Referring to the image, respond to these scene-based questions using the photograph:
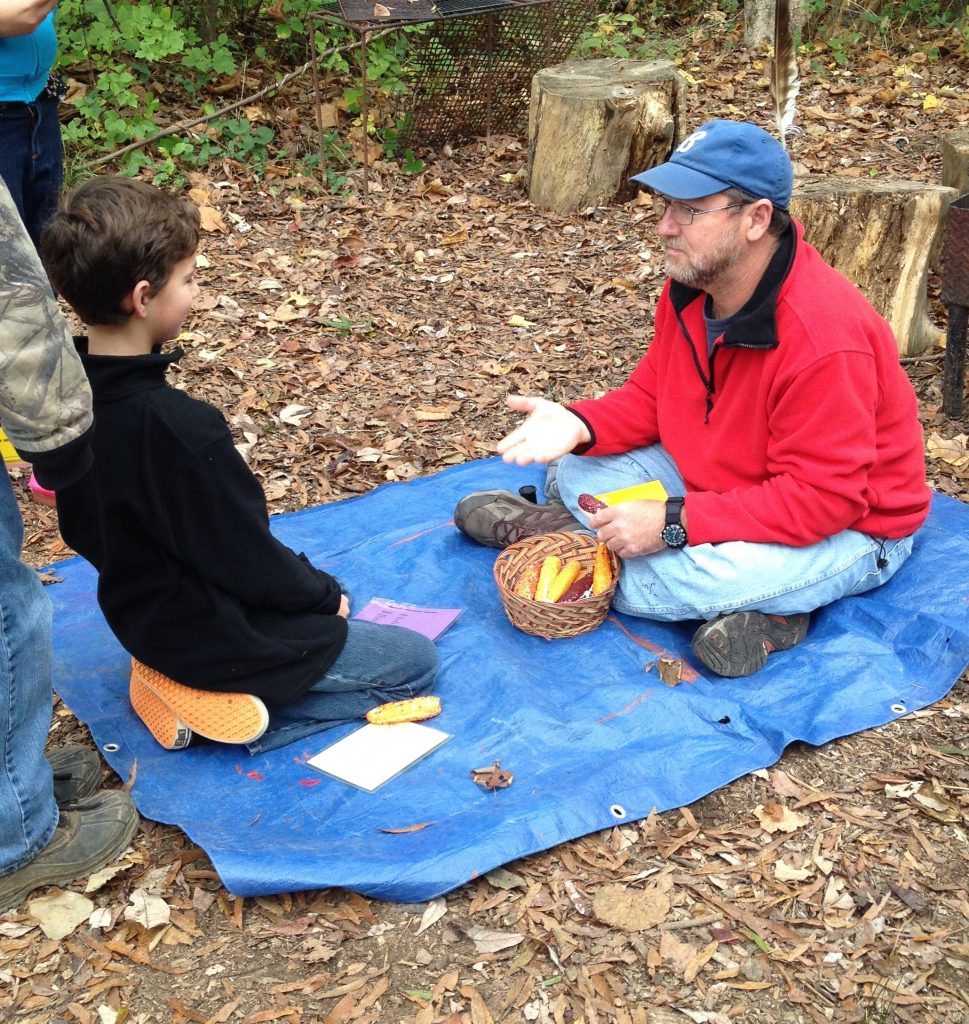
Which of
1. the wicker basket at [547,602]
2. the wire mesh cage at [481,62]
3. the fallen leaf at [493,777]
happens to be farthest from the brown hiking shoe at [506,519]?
the wire mesh cage at [481,62]

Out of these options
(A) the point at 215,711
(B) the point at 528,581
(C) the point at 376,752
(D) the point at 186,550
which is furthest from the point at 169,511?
(B) the point at 528,581

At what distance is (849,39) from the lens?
425 inches

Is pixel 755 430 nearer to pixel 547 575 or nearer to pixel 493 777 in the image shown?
pixel 547 575

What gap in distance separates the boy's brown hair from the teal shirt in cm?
162

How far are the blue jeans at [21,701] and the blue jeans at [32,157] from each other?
7.01 feet

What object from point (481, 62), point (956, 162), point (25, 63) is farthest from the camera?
point (481, 62)

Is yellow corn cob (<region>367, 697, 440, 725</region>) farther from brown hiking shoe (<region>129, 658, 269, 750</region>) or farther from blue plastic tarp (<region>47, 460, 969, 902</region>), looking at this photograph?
brown hiking shoe (<region>129, 658, 269, 750</region>)

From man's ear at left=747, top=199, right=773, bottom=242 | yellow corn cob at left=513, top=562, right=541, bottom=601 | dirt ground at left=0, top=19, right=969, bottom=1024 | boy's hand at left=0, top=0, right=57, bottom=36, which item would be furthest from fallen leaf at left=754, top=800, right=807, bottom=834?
boy's hand at left=0, top=0, right=57, bottom=36

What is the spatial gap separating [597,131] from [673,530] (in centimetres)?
478

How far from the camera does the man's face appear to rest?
335 cm

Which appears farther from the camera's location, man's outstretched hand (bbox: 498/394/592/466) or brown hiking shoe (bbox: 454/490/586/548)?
brown hiking shoe (bbox: 454/490/586/548)

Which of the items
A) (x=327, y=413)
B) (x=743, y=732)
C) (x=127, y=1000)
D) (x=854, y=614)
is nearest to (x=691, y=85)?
(x=327, y=413)

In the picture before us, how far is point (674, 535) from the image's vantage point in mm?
3543

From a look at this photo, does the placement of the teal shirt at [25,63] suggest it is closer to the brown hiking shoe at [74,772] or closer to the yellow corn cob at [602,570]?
the brown hiking shoe at [74,772]
